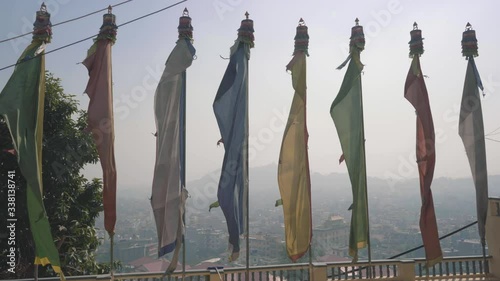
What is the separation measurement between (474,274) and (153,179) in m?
6.71

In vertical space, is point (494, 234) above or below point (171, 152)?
below

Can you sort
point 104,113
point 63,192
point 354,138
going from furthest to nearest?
point 63,192, point 354,138, point 104,113

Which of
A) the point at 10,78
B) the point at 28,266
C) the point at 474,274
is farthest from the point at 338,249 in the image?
the point at 10,78

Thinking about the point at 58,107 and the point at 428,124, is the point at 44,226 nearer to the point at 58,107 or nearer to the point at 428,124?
the point at 58,107

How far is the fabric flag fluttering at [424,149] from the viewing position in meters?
7.07

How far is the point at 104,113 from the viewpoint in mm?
6355

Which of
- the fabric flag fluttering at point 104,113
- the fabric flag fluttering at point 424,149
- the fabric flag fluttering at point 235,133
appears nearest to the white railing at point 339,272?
the fabric flag fluttering at point 424,149

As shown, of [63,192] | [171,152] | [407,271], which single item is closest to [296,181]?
[171,152]

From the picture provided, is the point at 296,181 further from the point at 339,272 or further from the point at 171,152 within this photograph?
the point at 339,272

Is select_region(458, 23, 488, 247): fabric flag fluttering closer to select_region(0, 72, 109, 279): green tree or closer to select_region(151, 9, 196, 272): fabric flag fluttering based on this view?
select_region(151, 9, 196, 272): fabric flag fluttering

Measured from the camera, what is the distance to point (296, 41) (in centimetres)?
733

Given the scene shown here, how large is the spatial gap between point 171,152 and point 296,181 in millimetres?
2137

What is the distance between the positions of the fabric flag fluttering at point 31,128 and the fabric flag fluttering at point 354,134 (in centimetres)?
478

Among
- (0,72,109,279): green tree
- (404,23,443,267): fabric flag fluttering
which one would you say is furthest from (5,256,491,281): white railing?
(0,72,109,279): green tree
